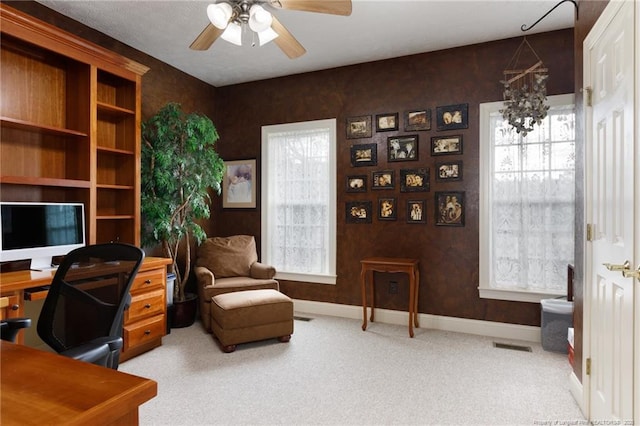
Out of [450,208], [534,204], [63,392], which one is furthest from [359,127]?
[63,392]

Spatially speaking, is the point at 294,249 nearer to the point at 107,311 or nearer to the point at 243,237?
the point at 243,237

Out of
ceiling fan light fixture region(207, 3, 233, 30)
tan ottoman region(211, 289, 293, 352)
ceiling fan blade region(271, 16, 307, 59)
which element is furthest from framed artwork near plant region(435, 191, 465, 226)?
ceiling fan light fixture region(207, 3, 233, 30)

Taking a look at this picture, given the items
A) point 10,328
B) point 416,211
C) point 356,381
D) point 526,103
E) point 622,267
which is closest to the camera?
point 10,328

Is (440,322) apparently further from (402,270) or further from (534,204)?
(534,204)

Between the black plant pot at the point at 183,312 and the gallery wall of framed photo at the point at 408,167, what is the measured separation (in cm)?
192

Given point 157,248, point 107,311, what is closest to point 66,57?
point 157,248

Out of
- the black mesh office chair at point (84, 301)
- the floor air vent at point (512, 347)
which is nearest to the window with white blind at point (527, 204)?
the floor air vent at point (512, 347)

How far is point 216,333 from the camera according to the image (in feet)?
11.0

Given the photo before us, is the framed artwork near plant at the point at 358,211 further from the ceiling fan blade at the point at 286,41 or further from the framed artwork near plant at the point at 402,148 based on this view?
the ceiling fan blade at the point at 286,41

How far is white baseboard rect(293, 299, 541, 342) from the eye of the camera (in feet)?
11.5

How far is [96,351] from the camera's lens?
131 centimetres

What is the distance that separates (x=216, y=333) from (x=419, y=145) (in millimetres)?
2741

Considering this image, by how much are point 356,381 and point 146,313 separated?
182 centimetres

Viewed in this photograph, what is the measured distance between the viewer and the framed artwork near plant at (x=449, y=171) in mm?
3742
